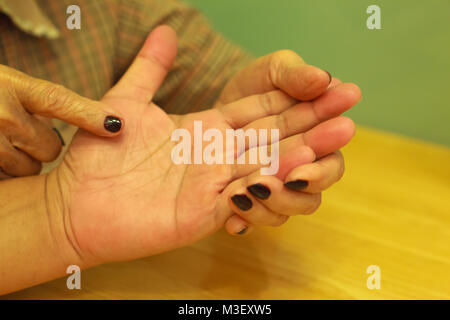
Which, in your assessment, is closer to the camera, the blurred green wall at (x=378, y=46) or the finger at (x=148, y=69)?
the finger at (x=148, y=69)

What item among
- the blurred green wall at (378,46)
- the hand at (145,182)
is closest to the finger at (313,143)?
the hand at (145,182)

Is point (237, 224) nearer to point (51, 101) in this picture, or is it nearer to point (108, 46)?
point (51, 101)

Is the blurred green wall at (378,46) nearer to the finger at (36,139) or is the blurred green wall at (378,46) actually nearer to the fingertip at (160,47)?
the fingertip at (160,47)

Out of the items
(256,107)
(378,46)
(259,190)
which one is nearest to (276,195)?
(259,190)

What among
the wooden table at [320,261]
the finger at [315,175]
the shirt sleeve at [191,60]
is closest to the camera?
the finger at [315,175]

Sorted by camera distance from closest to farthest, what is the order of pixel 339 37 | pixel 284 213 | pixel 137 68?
pixel 284 213 < pixel 137 68 < pixel 339 37

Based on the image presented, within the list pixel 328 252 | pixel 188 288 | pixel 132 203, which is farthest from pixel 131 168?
pixel 328 252
